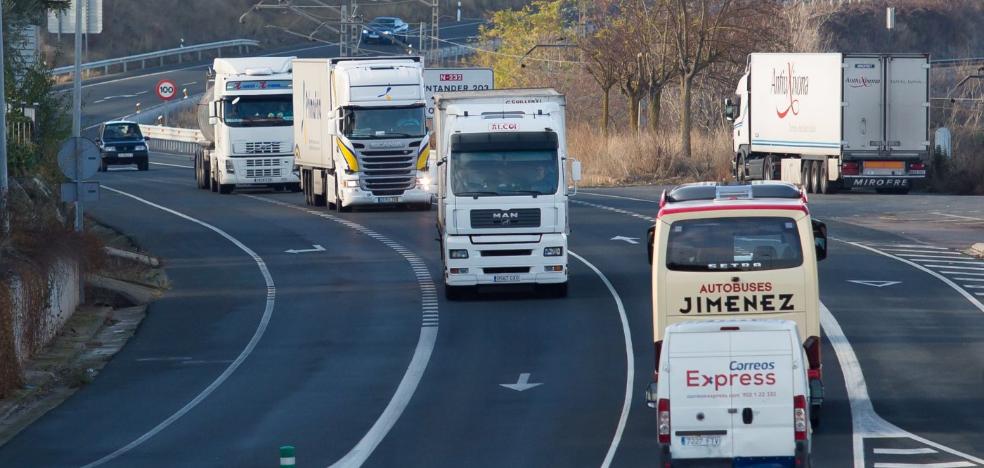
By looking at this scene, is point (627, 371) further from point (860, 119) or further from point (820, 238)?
point (860, 119)

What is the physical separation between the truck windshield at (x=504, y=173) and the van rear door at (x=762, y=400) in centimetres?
1312

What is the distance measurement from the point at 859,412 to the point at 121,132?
47.6 meters

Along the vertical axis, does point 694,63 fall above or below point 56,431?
above

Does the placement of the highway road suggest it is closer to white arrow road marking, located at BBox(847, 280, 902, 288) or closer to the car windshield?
white arrow road marking, located at BBox(847, 280, 902, 288)

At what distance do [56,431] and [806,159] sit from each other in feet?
115

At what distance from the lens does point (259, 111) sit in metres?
46.8

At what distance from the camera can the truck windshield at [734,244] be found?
16484mm

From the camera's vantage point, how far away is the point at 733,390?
13.1m

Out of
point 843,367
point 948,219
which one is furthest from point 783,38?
point 843,367

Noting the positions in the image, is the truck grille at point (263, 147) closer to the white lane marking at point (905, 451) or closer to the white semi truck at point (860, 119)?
Answer: the white semi truck at point (860, 119)

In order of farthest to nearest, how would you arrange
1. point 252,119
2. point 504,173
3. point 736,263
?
point 252,119 < point 504,173 < point 736,263

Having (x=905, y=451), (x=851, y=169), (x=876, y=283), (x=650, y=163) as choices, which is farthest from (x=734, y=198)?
(x=650, y=163)

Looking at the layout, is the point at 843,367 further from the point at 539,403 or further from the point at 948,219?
the point at 948,219

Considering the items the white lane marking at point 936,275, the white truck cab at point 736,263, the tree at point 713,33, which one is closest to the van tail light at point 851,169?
the white lane marking at point 936,275
